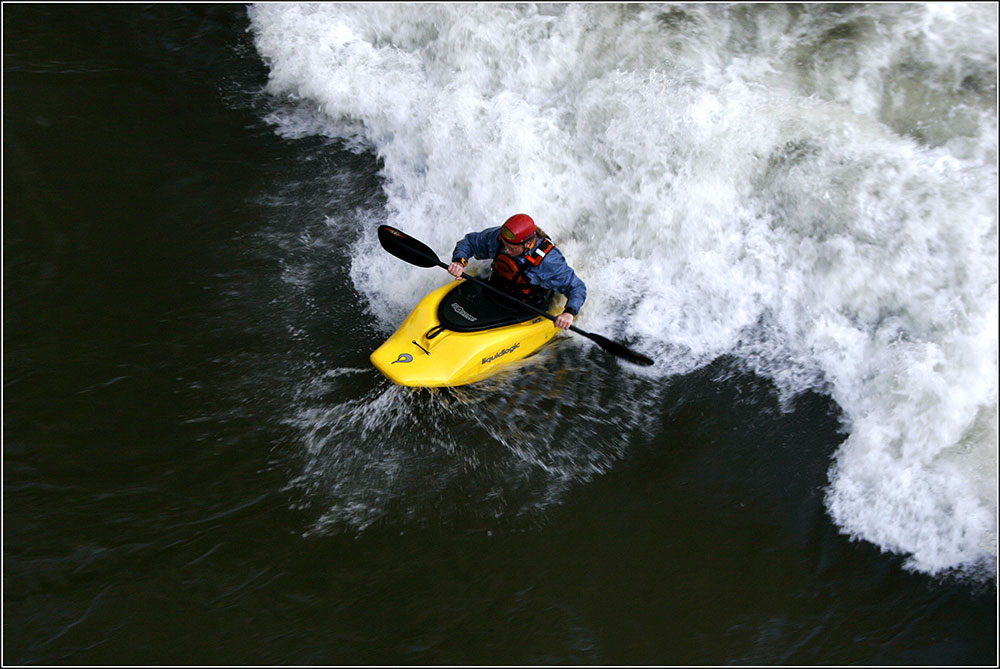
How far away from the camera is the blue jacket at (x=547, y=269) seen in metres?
4.48

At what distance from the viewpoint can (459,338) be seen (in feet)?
14.4

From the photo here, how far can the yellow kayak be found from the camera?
4230mm

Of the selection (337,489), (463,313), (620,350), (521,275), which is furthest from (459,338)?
(337,489)

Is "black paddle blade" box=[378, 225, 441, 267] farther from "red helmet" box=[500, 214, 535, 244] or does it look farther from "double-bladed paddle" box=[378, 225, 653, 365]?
"red helmet" box=[500, 214, 535, 244]

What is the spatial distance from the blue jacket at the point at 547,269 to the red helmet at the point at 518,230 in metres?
0.12

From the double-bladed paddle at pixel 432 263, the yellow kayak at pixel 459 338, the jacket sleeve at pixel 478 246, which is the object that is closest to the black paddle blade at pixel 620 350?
the double-bladed paddle at pixel 432 263

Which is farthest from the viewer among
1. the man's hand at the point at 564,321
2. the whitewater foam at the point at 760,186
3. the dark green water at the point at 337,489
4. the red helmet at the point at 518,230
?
the man's hand at the point at 564,321

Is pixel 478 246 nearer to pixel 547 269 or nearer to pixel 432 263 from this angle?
pixel 432 263

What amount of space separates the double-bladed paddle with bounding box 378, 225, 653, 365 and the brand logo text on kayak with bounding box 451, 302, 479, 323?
185 mm

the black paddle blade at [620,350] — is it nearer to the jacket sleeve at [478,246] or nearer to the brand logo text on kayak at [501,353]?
the brand logo text on kayak at [501,353]

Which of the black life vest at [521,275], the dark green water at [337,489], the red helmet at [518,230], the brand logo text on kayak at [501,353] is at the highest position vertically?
the red helmet at [518,230]

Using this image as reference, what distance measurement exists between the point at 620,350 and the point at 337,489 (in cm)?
180

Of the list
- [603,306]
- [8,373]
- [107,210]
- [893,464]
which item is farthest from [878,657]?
[107,210]

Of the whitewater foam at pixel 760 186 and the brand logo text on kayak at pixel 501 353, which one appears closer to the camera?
the whitewater foam at pixel 760 186
